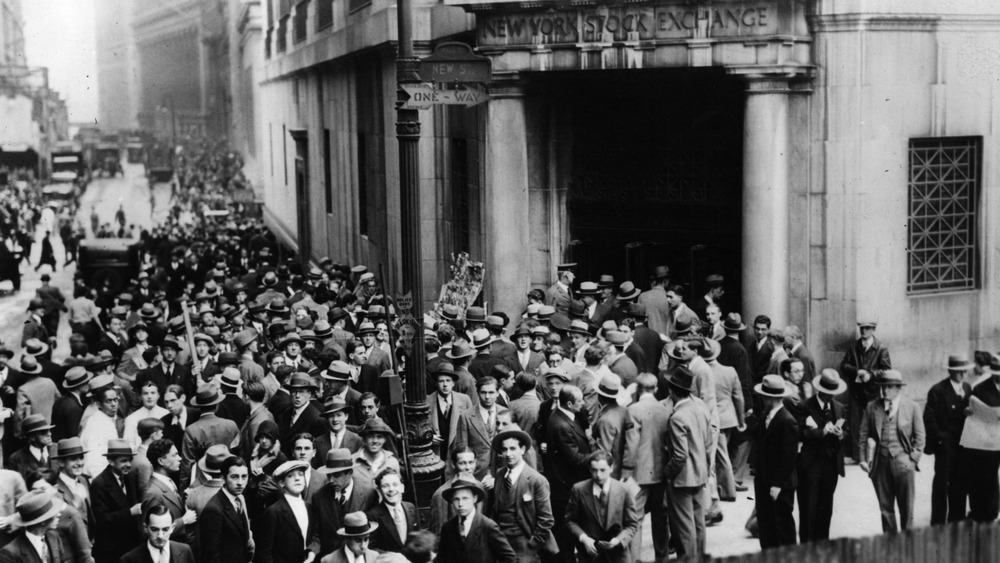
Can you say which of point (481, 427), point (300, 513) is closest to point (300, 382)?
point (481, 427)

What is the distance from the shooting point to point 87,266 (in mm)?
33844

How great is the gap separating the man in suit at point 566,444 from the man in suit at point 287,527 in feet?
7.20

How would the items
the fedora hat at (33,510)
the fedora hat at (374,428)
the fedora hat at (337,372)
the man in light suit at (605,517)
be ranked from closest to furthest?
the fedora hat at (33,510) < the man in light suit at (605,517) < the fedora hat at (374,428) < the fedora hat at (337,372)

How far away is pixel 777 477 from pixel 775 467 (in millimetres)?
85

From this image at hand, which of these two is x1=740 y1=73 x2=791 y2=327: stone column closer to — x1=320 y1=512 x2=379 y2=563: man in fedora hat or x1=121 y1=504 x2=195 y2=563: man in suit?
x1=320 y1=512 x2=379 y2=563: man in fedora hat

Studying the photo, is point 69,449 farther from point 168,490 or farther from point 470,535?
point 470,535

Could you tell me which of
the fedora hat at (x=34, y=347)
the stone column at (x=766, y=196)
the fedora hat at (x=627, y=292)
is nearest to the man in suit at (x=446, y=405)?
the fedora hat at (x=627, y=292)

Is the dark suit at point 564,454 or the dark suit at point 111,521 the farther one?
the dark suit at point 564,454

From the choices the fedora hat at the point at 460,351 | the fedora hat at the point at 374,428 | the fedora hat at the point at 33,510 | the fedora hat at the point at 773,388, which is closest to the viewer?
the fedora hat at the point at 33,510

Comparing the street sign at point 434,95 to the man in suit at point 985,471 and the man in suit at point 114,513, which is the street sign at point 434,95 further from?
the man in suit at point 985,471

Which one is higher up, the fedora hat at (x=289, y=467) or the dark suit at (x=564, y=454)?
the fedora hat at (x=289, y=467)

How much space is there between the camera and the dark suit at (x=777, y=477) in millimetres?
11234

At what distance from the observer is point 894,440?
1163cm

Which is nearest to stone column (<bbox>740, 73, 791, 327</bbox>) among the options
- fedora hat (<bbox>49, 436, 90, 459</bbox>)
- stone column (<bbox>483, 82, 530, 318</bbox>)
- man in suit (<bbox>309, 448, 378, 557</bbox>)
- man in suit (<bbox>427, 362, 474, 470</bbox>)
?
stone column (<bbox>483, 82, 530, 318</bbox>)
